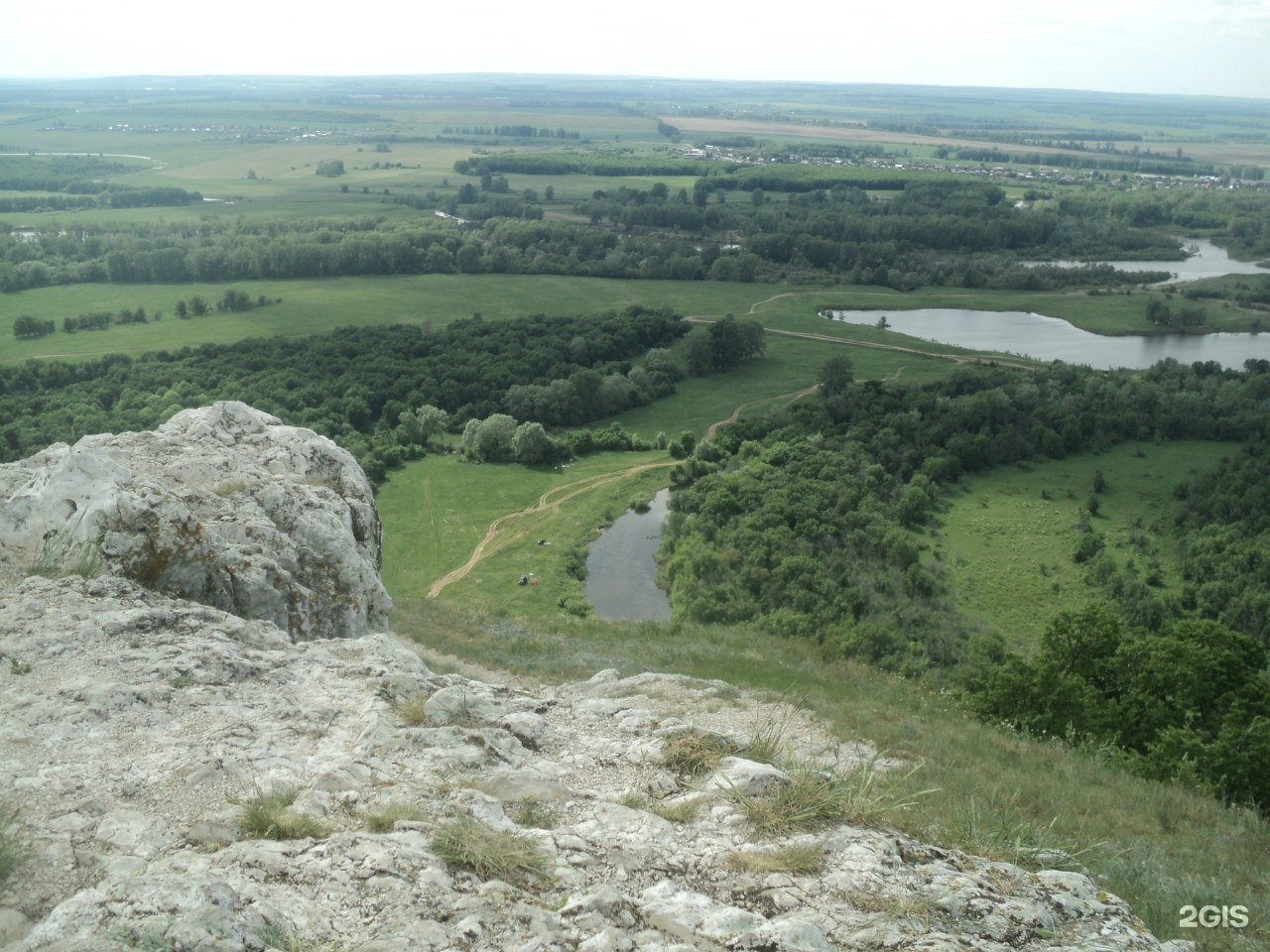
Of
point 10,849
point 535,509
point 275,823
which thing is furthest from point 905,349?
point 10,849

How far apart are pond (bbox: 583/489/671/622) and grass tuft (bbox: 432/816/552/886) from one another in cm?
2745

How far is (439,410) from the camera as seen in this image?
59.1 m

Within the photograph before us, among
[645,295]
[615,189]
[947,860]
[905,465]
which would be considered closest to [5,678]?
[947,860]

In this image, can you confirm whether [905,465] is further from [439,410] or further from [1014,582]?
[439,410]

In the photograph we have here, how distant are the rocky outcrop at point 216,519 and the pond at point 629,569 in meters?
19.7

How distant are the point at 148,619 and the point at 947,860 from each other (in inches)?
343

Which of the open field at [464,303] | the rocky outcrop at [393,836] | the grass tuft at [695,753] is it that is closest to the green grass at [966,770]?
the rocky outcrop at [393,836]

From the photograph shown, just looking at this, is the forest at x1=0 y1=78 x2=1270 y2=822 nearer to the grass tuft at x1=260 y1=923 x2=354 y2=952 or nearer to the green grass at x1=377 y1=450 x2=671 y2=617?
the green grass at x1=377 y1=450 x2=671 y2=617

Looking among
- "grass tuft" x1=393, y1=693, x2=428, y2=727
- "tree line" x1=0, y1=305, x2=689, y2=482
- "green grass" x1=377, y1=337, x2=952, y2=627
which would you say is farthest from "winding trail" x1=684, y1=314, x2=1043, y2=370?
"grass tuft" x1=393, y1=693, x2=428, y2=727

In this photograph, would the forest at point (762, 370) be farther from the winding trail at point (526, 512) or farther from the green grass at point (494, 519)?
the winding trail at point (526, 512)

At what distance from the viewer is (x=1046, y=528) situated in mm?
41969

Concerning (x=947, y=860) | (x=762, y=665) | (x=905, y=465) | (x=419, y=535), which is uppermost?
(x=947, y=860)

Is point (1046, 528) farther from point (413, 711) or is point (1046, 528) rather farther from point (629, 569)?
point (413, 711)

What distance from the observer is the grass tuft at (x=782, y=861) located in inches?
267
